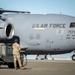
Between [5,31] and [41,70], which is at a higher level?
[5,31]

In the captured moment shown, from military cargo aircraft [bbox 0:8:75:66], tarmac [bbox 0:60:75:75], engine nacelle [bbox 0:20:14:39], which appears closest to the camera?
tarmac [bbox 0:60:75:75]

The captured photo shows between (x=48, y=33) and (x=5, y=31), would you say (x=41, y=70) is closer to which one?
(x=5, y=31)

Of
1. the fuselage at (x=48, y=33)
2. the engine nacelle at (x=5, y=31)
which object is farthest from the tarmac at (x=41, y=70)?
the fuselage at (x=48, y=33)

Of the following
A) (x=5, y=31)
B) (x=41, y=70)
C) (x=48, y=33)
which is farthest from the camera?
(x=48, y=33)

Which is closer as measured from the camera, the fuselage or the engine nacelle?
the engine nacelle

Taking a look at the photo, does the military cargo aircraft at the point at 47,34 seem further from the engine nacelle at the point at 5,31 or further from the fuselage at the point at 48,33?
the engine nacelle at the point at 5,31

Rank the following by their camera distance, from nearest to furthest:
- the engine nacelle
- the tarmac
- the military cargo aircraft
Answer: the tarmac → the engine nacelle → the military cargo aircraft

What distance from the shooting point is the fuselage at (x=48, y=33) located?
2658cm

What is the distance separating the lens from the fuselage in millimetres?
26578

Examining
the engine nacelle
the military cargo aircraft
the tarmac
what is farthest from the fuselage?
the tarmac

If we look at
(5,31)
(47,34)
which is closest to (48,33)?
(47,34)

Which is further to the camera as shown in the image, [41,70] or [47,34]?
[47,34]

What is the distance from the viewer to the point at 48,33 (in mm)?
26656

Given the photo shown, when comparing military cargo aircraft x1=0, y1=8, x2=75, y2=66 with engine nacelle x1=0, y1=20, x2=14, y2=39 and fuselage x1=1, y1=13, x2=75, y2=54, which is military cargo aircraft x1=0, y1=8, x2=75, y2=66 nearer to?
fuselage x1=1, y1=13, x2=75, y2=54
